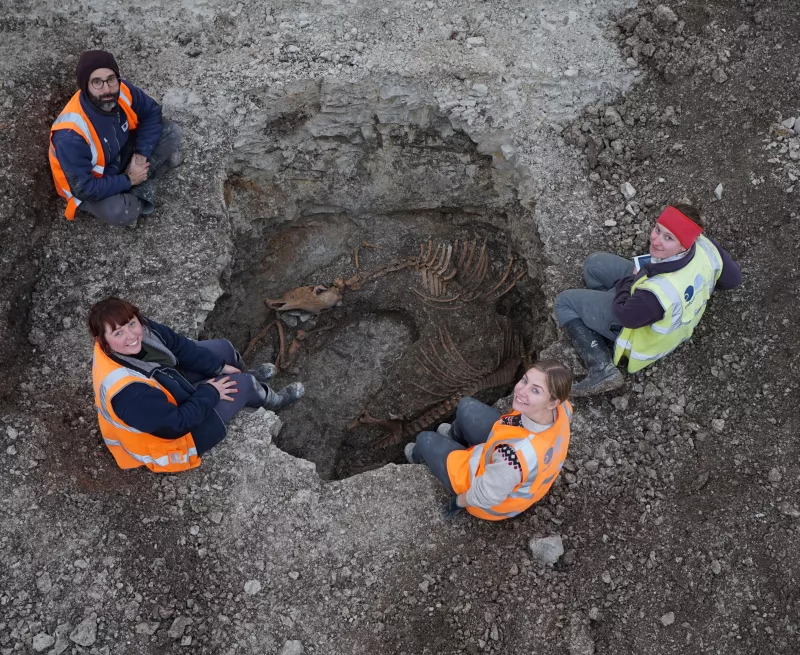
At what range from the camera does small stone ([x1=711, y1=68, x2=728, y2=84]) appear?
5562 mm

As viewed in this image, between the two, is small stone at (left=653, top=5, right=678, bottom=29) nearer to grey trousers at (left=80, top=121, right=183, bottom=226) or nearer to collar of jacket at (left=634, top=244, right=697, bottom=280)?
collar of jacket at (left=634, top=244, right=697, bottom=280)

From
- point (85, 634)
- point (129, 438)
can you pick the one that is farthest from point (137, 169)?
point (85, 634)

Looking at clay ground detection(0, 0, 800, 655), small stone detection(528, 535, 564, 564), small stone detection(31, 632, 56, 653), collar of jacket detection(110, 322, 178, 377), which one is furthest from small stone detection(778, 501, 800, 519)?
small stone detection(31, 632, 56, 653)

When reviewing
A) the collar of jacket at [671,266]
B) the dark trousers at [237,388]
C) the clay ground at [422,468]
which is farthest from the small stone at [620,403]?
the dark trousers at [237,388]

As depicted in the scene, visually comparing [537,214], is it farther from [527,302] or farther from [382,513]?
[382,513]

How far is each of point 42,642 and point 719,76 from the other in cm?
654

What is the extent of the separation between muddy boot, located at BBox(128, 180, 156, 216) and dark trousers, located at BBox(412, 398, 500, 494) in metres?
2.87

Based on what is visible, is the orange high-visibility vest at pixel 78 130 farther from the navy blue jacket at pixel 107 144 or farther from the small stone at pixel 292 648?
the small stone at pixel 292 648

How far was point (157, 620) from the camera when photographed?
4.04 metres

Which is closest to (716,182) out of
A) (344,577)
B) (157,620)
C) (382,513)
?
(382,513)

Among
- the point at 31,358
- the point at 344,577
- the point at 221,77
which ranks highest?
the point at 221,77

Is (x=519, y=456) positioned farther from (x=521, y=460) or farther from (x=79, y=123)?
(x=79, y=123)

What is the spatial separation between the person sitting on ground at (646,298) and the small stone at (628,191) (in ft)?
2.76

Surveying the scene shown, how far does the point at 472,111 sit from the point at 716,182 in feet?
6.90
